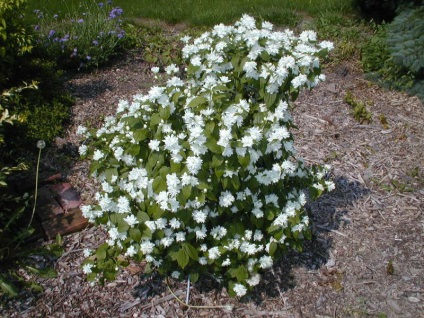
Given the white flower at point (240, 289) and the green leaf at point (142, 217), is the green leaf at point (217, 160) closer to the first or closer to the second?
the green leaf at point (142, 217)

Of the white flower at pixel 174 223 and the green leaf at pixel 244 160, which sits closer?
the green leaf at pixel 244 160

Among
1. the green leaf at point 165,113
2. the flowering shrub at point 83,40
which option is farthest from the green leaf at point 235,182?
the flowering shrub at point 83,40

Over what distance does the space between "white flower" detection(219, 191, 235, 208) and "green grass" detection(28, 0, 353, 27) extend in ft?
14.7

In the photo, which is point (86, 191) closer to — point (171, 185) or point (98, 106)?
point (98, 106)

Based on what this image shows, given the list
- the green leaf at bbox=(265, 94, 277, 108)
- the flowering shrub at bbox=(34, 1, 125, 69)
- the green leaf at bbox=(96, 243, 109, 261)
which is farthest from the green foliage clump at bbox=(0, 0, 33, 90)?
the green leaf at bbox=(265, 94, 277, 108)

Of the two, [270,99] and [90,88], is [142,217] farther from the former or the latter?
[90,88]

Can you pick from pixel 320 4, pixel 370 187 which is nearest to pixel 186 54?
pixel 370 187

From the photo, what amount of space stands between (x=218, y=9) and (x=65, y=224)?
4.61 m

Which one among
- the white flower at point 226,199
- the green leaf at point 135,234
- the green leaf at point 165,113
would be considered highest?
the green leaf at point 165,113

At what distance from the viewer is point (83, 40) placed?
523cm

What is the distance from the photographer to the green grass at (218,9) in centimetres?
664

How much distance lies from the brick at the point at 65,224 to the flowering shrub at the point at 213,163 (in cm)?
75

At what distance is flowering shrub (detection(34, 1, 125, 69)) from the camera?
17.0ft

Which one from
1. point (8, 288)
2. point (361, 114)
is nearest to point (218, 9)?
point (361, 114)
